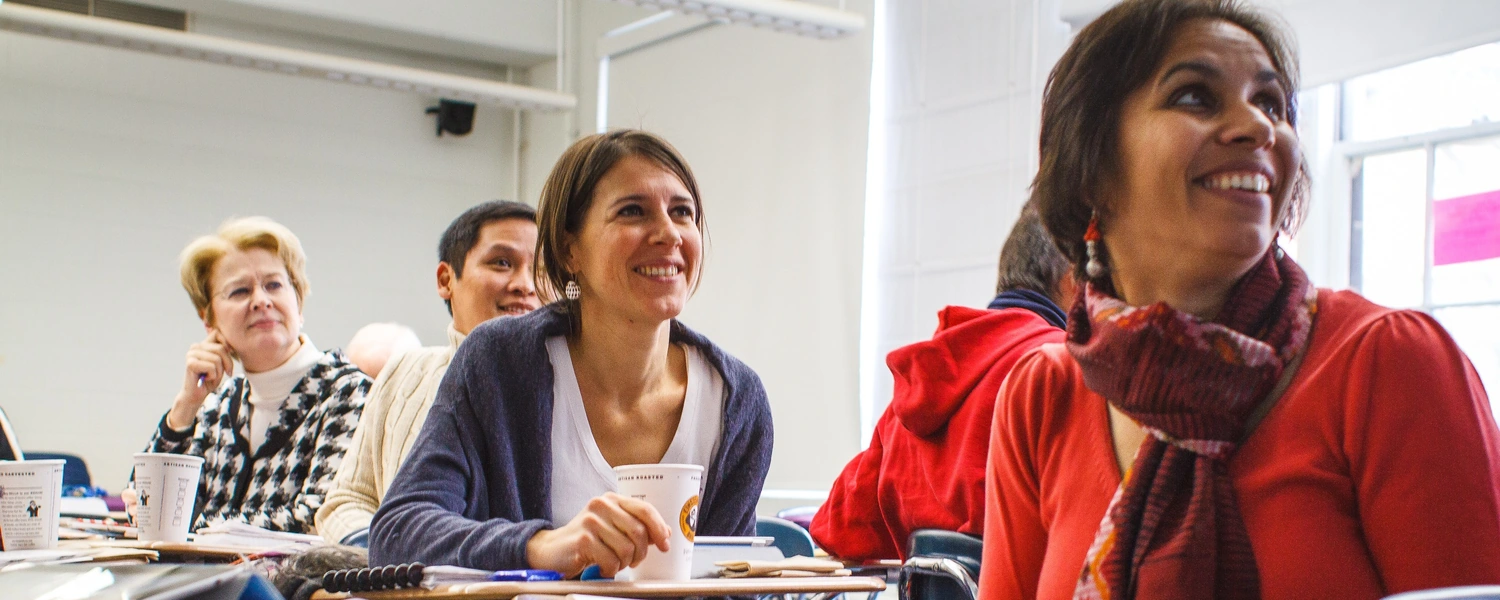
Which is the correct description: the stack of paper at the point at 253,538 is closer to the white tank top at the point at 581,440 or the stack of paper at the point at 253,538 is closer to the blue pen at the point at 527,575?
the white tank top at the point at 581,440

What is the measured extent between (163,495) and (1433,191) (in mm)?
3813

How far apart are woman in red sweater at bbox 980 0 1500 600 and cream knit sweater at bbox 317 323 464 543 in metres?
Result: 1.55

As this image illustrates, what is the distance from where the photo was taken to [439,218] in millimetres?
8523

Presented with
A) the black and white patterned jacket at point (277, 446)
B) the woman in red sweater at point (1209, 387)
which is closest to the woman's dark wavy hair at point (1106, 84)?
the woman in red sweater at point (1209, 387)

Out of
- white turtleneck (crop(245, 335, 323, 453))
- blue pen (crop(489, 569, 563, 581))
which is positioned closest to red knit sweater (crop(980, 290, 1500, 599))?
blue pen (crop(489, 569, 563, 581))

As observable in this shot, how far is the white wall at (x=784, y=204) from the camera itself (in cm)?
636

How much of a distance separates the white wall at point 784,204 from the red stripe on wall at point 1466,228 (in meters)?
2.69

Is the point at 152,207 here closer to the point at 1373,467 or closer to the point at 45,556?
the point at 45,556

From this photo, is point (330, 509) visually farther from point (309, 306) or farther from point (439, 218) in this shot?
point (439, 218)

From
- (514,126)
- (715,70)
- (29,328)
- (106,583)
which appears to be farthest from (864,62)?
(106,583)

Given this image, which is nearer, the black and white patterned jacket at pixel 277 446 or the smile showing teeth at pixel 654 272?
the smile showing teeth at pixel 654 272

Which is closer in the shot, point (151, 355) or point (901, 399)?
point (901, 399)

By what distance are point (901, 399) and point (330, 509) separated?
1.15m

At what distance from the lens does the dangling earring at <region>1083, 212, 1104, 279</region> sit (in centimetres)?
131
